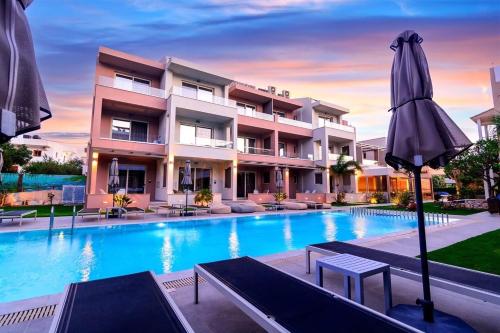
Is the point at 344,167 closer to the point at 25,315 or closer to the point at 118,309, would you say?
the point at 118,309

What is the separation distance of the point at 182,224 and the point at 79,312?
1006 cm

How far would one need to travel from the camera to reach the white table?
3.04 meters

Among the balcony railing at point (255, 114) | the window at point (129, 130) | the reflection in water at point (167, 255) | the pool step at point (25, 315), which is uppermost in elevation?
the balcony railing at point (255, 114)

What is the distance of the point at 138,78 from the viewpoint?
765 inches

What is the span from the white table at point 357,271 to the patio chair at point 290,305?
57 centimetres

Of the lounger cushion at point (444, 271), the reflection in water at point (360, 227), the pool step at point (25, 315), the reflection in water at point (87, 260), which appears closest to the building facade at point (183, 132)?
the reflection in water at point (87, 260)

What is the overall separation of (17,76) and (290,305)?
10.3ft

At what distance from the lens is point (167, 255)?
726 cm

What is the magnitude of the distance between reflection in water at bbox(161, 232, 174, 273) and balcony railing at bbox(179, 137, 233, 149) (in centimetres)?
996

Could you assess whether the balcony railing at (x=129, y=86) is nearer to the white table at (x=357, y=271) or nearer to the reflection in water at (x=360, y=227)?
the reflection in water at (x=360, y=227)

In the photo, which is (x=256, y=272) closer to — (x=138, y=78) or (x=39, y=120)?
(x=39, y=120)

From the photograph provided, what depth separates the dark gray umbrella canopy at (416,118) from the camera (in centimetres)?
269

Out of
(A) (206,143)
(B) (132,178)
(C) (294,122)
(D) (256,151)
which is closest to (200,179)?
(A) (206,143)

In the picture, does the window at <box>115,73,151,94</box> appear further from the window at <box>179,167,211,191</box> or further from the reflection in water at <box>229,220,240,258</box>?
the reflection in water at <box>229,220,240,258</box>
